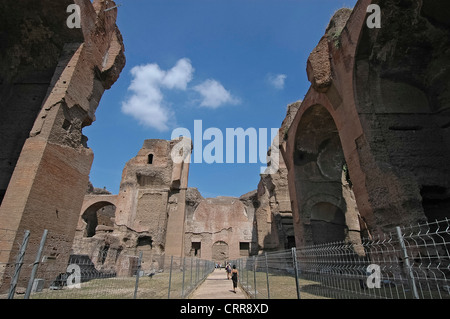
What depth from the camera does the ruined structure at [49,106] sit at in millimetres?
6551

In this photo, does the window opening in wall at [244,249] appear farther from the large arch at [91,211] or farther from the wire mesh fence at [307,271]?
the wire mesh fence at [307,271]

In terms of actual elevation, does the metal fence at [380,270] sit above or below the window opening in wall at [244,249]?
below

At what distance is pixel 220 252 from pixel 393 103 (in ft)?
70.4

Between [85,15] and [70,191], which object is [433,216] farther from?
[85,15]

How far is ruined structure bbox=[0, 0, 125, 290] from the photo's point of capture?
6551 mm

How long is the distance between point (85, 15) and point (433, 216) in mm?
13936

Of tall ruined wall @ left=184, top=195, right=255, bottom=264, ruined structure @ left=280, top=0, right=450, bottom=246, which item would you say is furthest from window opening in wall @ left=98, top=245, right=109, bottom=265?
ruined structure @ left=280, top=0, right=450, bottom=246

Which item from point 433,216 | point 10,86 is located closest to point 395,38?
point 433,216

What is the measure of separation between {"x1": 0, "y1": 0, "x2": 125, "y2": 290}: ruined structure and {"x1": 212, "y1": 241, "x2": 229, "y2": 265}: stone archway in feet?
63.2

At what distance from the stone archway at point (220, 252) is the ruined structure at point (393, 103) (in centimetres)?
1888

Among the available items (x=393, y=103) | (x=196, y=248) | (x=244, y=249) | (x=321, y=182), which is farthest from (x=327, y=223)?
(x=196, y=248)

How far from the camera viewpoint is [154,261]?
699 inches

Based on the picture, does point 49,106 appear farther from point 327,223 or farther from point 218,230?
point 218,230

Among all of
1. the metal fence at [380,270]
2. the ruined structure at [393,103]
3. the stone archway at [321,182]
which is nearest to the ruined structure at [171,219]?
the stone archway at [321,182]
